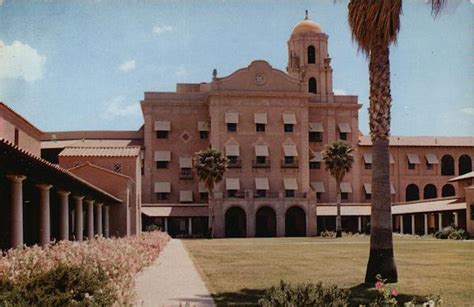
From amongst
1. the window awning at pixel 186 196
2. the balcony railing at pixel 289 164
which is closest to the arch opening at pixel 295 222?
the balcony railing at pixel 289 164

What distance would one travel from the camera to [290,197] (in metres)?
70.9

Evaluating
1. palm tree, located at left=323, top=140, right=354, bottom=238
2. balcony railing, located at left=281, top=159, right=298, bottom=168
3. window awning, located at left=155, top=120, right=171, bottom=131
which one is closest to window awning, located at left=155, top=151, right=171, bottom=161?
window awning, located at left=155, top=120, right=171, bottom=131

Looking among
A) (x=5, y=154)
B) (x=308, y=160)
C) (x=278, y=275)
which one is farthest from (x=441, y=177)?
(x=5, y=154)

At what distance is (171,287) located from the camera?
1869 cm

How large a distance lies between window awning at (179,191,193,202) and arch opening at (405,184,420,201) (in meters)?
24.7

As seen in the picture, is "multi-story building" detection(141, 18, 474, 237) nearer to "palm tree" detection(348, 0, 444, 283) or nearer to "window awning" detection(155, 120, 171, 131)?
"window awning" detection(155, 120, 171, 131)

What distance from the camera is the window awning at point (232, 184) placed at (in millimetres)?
71062

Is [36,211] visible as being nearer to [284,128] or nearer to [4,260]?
[4,260]

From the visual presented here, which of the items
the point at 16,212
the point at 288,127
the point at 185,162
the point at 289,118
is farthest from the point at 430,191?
the point at 16,212

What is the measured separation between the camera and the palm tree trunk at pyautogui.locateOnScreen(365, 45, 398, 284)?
65.0 feet

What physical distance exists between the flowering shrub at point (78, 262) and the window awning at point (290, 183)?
48886mm

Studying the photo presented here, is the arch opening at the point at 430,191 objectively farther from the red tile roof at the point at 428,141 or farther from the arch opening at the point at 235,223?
the arch opening at the point at 235,223

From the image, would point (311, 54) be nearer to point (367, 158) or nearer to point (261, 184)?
point (367, 158)

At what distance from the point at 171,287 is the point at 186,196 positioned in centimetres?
5531
